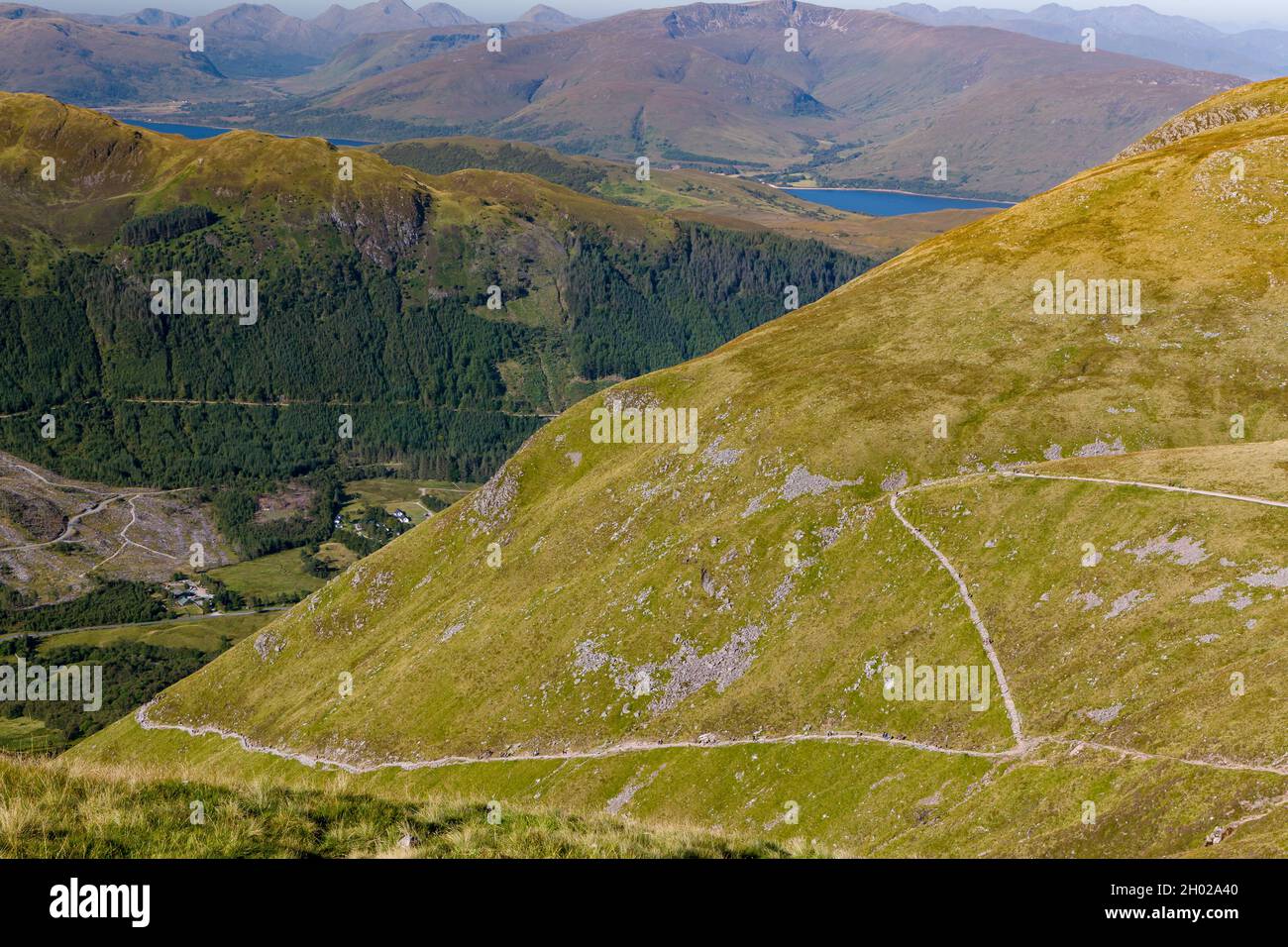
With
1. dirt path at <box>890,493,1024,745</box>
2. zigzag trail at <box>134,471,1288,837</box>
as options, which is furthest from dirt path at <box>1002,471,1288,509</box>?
dirt path at <box>890,493,1024,745</box>

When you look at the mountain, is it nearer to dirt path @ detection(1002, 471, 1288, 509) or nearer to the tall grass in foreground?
dirt path @ detection(1002, 471, 1288, 509)

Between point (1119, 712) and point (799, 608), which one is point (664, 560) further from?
point (1119, 712)

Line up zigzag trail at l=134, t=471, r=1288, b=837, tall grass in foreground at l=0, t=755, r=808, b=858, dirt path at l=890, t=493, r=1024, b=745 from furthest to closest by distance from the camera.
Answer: dirt path at l=890, t=493, r=1024, b=745, zigzag trail at l=134, t=471, r=1288, b=837, tall grass in foreground at l=0, t=755, r=808, b=858

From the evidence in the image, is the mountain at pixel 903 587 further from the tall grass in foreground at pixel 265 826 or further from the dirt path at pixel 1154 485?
the tall grass in foreground at pixel 265 826

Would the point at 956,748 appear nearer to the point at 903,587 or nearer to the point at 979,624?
the point at 979,624

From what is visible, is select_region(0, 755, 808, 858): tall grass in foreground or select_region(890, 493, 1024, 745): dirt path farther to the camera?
select_region(890, 493, 1024, 745): dirt path

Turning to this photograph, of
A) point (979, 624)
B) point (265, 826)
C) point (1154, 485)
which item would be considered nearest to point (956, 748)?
point (979, 624)

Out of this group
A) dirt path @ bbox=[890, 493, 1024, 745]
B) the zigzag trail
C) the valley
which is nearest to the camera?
the valley
